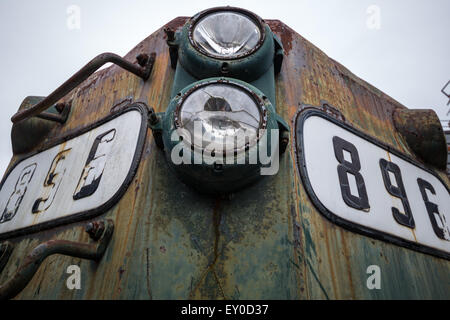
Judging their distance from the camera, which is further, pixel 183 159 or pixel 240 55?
pixel 240 55

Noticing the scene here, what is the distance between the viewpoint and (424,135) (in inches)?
76.0

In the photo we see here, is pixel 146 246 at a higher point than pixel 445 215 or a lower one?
lower

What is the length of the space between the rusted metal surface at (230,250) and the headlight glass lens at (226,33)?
25 centimetres

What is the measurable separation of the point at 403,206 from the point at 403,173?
232 mm

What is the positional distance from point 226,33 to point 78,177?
86 centimetres

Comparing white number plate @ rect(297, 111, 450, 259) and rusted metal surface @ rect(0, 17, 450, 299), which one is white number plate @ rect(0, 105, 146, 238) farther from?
white number plate @ rect(297, 111, 450, 259)

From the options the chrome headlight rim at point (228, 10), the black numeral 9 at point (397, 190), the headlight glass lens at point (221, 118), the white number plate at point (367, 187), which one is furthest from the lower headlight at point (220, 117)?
the black numeral 9 at point (397, 190)

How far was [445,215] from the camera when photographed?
5.88 ft

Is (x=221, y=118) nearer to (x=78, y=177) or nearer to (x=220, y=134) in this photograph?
(x=220, y=134)

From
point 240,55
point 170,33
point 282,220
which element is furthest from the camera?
point 170,33

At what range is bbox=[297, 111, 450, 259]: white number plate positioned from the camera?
4.16ft

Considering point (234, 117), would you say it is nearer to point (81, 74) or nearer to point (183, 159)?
point (183, 159)
